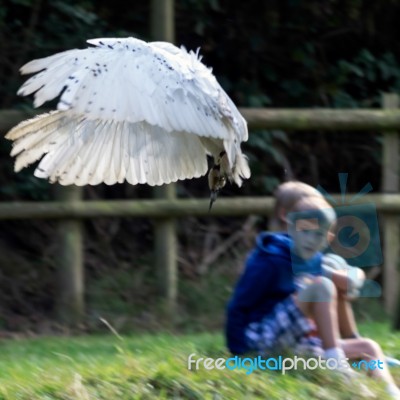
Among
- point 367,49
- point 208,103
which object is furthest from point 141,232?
point 208,103

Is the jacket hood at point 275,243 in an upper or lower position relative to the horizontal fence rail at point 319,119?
lower

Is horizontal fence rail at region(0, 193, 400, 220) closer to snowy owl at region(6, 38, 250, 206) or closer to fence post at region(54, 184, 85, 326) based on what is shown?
fence post at region(54, 184, 85, 326)

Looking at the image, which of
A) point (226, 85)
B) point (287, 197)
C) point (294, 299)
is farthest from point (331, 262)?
point (226, 85)

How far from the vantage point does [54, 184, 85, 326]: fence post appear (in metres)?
6.97

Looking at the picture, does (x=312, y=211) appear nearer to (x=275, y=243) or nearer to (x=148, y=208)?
(x=275, y=243)

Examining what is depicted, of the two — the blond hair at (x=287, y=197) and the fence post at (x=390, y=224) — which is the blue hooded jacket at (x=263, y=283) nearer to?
the blond hair at (x=287, y=197)

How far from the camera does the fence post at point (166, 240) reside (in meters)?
7.14

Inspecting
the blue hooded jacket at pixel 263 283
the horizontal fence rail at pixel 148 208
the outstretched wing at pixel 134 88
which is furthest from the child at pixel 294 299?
the horizontal fence rail at pixel 148 208

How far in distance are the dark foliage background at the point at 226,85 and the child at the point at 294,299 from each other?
9.15 ft

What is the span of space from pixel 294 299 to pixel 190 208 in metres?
2.59

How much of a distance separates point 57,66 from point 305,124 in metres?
3.23

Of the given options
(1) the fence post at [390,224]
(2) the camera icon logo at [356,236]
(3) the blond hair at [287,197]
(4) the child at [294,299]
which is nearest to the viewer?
(4) the child at [294,299]

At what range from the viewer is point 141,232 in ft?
27.8

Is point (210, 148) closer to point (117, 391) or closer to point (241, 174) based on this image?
point (241, 174)
